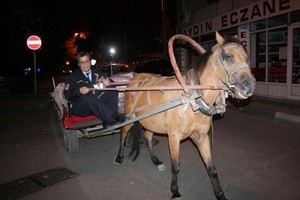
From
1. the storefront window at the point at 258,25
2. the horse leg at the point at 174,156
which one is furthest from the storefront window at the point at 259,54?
the horse leg at the point at 174,156

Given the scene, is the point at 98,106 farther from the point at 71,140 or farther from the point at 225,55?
the point at 225,55

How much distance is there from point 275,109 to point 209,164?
21.4ft

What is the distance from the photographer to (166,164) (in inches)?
207

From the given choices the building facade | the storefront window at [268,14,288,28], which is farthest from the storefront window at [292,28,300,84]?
the storefront window at [268,14,288,28]

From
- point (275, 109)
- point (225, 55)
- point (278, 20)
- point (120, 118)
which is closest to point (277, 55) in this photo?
point (278, 20)

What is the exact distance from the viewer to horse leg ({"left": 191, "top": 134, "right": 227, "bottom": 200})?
3.78m

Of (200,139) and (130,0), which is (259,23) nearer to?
(200,139)

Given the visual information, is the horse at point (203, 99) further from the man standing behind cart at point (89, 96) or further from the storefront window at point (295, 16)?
the storefront window at point (295, 16)

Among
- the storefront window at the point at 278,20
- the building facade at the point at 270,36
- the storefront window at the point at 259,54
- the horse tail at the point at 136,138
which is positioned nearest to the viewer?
the horse tail at the point at 136,138

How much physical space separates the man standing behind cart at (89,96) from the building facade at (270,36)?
8.40m

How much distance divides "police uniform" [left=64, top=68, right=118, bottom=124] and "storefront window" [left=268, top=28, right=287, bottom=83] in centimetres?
873

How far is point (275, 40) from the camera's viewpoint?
11.8m

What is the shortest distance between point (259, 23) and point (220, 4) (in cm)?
363

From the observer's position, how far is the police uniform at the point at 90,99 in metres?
5.02
